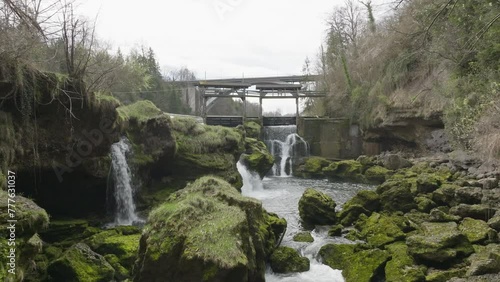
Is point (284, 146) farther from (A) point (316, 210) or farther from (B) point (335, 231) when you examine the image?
(B) point (335, 231)

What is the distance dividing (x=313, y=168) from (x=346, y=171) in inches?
96.0

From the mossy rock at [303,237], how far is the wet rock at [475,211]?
12.1ft

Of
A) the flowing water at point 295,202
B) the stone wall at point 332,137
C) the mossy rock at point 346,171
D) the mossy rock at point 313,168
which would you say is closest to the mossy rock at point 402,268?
the flowing water at point 295,202

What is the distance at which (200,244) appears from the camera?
515cm

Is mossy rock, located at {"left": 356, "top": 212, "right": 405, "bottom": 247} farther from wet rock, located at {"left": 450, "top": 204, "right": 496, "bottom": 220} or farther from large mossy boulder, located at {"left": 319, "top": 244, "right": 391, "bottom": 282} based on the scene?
wet rock, located at {"left": 450, "top": 204, "right": 496, "bottom": 220}

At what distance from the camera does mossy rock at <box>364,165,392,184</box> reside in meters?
17.4

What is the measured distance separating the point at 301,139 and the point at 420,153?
859 centimetres

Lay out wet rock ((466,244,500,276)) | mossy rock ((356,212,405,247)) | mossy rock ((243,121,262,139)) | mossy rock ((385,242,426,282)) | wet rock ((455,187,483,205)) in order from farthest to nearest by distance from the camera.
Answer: mossy rock ((243,121,262,139)) < wet rock ((455,187,483,205)) < mossy rock ((356,212,405,247)) < mossy rock ((385,242,426,282)) < wet rock ((466,244,500,276))

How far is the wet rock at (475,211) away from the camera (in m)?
8.45

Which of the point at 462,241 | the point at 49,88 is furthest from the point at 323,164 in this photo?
the point at 49,88

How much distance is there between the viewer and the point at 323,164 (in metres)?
21.4

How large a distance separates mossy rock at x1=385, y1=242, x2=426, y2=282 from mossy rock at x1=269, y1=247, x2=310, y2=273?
5.42 feet

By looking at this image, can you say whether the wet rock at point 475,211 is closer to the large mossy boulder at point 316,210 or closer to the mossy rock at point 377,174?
the large mossy boulder at point 316,210

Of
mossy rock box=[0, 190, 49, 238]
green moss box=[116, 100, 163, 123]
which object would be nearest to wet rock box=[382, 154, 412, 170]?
green moss box=[116, 100, 163, 123]
